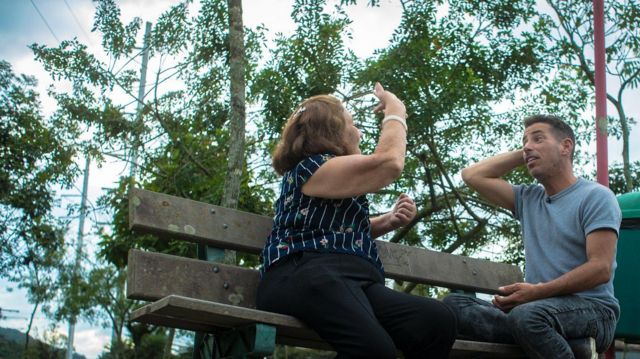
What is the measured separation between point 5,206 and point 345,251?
17422 millimetres

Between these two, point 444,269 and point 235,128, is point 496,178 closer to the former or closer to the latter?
point 444,269

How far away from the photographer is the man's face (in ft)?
13.3

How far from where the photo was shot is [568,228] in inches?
153

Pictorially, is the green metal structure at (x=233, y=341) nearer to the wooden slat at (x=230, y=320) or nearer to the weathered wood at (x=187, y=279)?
the wooden slat at (x=230, y=320)

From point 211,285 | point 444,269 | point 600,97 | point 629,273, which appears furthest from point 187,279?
point 600,97

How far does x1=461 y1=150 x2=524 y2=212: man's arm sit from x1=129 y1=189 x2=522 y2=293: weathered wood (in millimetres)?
473

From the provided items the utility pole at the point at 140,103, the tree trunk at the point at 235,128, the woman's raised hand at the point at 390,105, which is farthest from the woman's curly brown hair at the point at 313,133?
the utility pole at the point at 140,103

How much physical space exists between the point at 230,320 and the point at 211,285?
49 cm

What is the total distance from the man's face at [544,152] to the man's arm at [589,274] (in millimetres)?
450

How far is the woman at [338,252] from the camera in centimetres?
315

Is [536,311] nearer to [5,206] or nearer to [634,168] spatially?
[634,168]

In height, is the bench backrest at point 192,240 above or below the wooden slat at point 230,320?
above

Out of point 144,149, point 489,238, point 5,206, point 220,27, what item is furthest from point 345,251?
point 5,206

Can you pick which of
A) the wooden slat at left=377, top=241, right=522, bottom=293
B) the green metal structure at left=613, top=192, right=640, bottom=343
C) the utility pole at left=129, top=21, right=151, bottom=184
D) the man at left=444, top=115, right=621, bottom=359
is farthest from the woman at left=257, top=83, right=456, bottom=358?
the utility pole at left=129, top=21, right=151, bottom=184
